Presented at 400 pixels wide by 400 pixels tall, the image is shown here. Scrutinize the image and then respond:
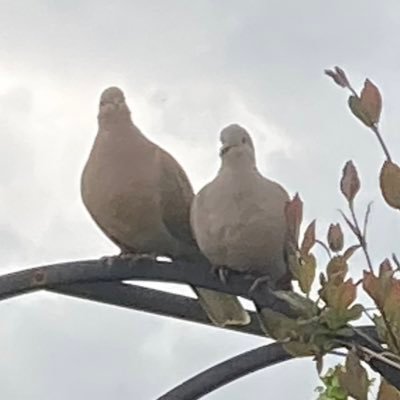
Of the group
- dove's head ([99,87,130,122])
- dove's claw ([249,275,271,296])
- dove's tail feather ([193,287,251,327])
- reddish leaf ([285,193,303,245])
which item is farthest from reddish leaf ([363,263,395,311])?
dove's head ([99,87,130,122])

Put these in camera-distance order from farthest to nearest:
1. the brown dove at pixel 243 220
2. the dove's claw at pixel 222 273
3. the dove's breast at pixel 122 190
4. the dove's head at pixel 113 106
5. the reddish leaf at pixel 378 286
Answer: the dove's head at pixel 113 106 < the dove's breast at pixel 122 190 < the brown dove at pixel 243 220 < the dove's claw at pixel 222 273 < the reddish leaf at pixel 378 286

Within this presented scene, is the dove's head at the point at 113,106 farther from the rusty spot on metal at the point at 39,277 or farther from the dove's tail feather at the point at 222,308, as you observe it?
the rusty spot on metal at the point at 39,277

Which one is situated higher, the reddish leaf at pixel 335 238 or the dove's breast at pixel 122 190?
the dove's breast at pixel 122 190

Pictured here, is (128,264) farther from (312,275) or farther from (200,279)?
(312,275)

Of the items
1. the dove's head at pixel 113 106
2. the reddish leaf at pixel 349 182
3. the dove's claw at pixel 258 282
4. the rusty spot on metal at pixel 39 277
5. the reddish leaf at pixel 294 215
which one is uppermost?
the dove's head at pixel 113 106

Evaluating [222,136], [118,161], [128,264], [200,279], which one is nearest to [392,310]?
[200,279]

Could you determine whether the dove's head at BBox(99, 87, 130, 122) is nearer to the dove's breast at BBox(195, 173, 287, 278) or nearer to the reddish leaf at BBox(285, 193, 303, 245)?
the dove's breast at BBox(195, 173, 287, 278)

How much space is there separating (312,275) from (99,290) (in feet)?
2.31

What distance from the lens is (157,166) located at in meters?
2.02

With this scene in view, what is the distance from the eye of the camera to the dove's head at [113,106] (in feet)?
6.80

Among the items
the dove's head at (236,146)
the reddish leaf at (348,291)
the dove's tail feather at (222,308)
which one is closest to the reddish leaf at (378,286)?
the reddish leaf at (348,291)

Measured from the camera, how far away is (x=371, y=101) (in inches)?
33.6

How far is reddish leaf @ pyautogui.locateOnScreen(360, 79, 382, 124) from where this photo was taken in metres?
0.85

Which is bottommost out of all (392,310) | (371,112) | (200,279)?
(392,310)
